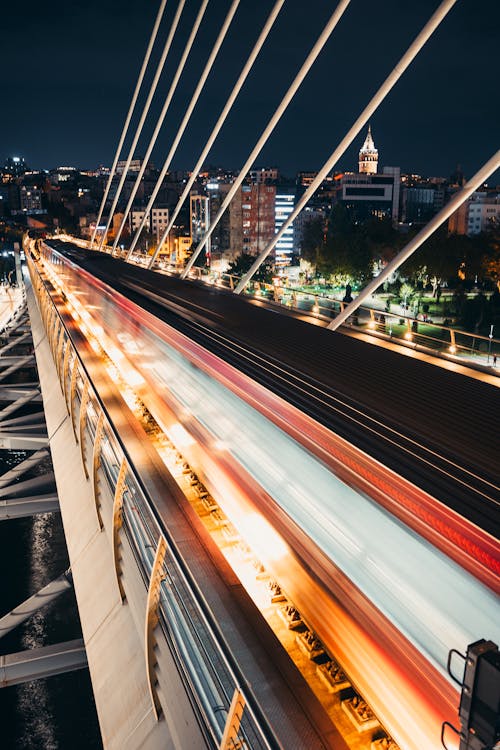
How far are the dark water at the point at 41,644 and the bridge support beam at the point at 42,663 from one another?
5.83 m

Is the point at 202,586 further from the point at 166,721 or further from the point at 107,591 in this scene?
the point at 107,591

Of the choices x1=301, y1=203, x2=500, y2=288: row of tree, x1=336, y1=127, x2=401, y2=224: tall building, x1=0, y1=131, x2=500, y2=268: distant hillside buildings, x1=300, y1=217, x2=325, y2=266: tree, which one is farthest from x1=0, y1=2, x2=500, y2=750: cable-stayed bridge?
x1=336, y1=127, x2=401, y2=224: tall building

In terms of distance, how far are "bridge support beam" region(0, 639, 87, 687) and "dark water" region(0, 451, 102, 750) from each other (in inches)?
230

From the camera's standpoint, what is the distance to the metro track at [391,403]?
11.0 feet

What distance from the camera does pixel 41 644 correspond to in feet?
44.3

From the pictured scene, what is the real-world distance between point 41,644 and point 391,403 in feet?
38.5

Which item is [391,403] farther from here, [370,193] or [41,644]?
[370,193]

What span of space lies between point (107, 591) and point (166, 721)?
1.49 m

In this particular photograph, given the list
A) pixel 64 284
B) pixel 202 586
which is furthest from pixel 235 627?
pixel 64 284

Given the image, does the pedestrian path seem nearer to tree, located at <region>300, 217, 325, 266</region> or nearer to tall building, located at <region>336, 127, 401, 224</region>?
tree, located at <region>300, 217, 325, 266</region>

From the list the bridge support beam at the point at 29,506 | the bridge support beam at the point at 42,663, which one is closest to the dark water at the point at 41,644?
the bridge support beam at the point at 29,506

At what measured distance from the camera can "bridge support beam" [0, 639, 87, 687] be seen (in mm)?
6656

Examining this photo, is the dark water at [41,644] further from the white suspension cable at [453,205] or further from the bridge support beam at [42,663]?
the white suspension cable at [453,205]

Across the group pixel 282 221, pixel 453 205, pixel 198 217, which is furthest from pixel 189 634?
pixel 282 221
